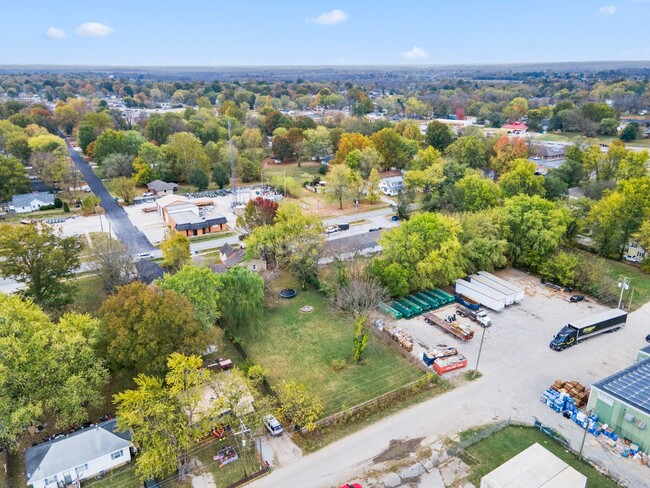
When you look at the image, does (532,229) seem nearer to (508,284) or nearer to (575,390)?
(508,284)

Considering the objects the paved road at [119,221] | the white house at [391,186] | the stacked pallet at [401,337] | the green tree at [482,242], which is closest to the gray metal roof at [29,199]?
the paved road at [119,221]

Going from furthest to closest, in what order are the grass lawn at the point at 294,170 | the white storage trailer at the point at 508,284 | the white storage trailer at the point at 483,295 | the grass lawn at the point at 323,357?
the grass lawn at the point at 294,170 → the white storage trailer at the point at 508,284 → the white storage trailer at the point at 483,295 → the grass lawn at the point at 323,357

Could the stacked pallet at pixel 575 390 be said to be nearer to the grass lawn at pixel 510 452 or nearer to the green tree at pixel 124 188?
the grass lawn at pixel 510 452

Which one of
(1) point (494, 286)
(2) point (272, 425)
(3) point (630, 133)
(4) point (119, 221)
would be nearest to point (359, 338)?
(2) point (272, 425)

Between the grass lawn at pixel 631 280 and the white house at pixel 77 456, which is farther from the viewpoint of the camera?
the grass lawn at pixel 631 280

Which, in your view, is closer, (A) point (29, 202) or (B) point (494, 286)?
(B) point (494, 286)
